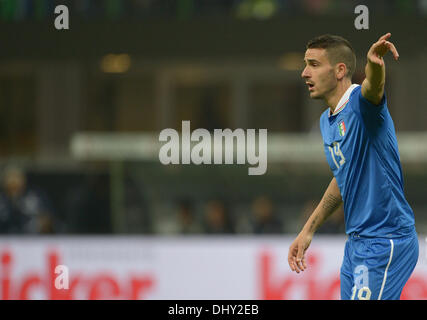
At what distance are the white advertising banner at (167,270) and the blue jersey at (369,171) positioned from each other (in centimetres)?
447

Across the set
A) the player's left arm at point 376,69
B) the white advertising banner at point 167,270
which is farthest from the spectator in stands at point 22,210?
the player's left arm at point 376,69

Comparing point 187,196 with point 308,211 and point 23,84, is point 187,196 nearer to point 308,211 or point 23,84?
point 308,211

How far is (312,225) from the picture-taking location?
14.0 ft

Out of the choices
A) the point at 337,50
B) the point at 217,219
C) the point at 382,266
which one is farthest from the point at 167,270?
the point at 337,50

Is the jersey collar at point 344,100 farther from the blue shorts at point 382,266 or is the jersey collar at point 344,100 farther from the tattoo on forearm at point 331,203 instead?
the blue shorts at point 382,266

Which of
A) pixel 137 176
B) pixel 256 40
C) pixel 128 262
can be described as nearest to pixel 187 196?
pixel 137 176

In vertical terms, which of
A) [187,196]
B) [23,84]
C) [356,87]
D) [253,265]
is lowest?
[253,265]

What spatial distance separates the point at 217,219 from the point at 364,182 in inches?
221

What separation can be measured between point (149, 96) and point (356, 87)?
11.2 m

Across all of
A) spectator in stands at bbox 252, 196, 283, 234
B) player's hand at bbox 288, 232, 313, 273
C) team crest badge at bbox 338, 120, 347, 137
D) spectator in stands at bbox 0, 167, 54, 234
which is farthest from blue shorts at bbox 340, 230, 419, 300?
spectator in stands at bbox 0, 167, 54, 234

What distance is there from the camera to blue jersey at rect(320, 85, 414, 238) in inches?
155

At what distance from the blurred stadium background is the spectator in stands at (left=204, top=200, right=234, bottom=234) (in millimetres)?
22

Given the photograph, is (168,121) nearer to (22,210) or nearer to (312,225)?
(22,210)

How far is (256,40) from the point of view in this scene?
1276 centimetres
